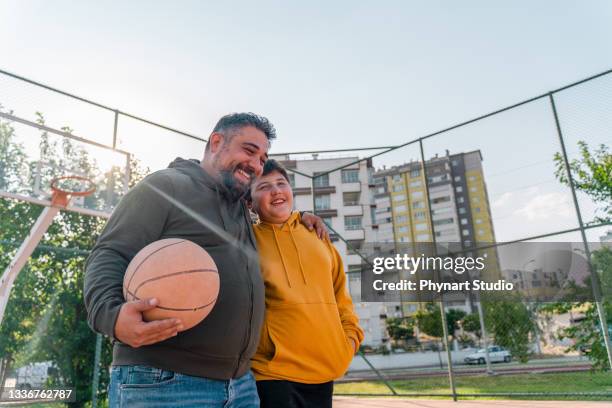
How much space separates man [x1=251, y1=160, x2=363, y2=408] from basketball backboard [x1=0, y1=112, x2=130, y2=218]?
13.0 ft

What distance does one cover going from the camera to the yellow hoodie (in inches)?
65.5

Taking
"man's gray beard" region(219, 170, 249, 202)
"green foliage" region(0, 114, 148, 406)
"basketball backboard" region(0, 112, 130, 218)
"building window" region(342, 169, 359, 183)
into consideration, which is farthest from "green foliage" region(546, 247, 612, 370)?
"building window" region(342, 169, 359, 183)

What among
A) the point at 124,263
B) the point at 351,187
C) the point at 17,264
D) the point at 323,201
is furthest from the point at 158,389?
the point at 351,187

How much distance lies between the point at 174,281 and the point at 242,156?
71 cm

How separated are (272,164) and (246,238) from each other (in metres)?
0.56

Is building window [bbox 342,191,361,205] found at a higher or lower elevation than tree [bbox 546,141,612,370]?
higher

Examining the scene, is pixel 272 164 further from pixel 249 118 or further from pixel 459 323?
pixel 459 323

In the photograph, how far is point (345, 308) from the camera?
199 centimetres

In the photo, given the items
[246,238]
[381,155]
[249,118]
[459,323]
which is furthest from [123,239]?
[459,323]

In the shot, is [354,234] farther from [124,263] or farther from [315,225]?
[124,263]

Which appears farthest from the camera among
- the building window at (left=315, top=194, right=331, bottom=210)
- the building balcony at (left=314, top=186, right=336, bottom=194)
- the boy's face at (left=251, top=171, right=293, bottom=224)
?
the building balcony at (left=314, top=186, right=336, bottom=194)

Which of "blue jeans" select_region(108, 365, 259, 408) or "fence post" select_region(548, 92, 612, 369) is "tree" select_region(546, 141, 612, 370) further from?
"blue jeans" select_region(108, 365, 259, 408)

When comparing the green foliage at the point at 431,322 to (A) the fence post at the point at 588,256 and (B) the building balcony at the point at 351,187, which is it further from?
(A) the fence post at the point at 588,256

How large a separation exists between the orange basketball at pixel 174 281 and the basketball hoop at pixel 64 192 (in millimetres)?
4141
